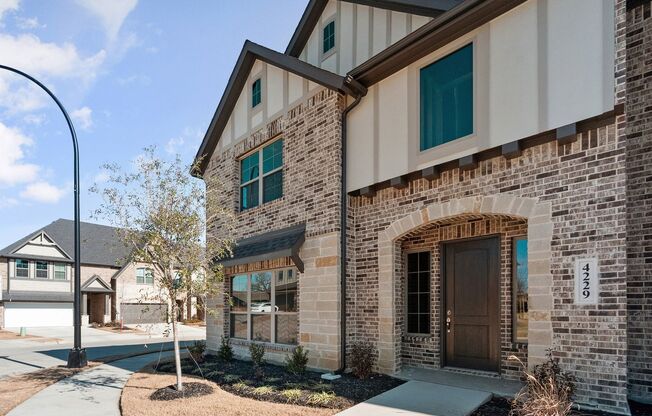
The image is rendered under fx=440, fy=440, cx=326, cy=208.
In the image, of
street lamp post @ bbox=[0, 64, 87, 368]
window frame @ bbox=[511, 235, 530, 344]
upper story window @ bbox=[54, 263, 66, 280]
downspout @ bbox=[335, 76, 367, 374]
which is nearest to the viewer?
window frame @ bbox=[511, 235, 530, 344]

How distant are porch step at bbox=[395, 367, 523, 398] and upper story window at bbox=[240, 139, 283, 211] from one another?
5.54 metres

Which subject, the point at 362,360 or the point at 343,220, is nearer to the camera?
the point at 362,360

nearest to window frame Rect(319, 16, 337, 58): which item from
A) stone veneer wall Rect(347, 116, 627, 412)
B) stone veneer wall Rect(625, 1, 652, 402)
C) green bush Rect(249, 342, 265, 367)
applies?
stone veneer wall Rect(347, 116, 627, 412)

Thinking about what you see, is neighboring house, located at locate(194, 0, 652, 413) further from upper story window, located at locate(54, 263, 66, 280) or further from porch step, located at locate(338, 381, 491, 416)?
upper story window, located at locate(54, 263, 66, 280)

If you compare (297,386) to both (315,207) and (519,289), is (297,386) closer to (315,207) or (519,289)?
(315,207)

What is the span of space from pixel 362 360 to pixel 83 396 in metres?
5.34

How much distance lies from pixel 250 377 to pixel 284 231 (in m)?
3.45

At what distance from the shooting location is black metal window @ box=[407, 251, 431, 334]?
8953 mm

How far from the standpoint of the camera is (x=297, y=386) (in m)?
8.01

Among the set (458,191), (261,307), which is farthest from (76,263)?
(458,191)

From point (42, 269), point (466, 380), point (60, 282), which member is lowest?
point (60, 282)

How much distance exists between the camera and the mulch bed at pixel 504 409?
5.65 meters

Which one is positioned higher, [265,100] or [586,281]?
[265,100]

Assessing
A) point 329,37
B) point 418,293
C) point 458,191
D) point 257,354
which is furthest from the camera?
point 329,37
